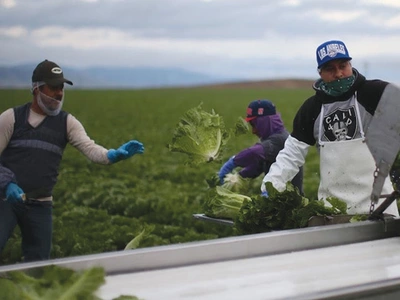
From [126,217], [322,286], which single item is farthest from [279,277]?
[126,217]

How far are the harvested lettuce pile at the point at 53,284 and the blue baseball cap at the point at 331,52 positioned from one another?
2442 mm

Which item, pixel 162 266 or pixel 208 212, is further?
pixel 208 212

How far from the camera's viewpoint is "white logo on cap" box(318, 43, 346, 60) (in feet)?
14.7

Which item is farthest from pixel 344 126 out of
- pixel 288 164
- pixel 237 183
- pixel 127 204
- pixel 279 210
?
pixel 127 204

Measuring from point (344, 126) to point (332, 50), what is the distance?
1.53 feet

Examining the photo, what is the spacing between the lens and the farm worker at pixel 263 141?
19.9ft

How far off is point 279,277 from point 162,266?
46 cm

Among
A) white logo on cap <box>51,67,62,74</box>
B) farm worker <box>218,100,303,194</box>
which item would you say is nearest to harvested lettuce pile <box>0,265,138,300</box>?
white logo on cap <box>51,67,62,74</box>

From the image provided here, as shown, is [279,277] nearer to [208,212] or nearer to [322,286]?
[322,286]

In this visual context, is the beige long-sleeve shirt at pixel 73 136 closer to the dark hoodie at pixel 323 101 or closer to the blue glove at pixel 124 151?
the blue glove at pixel 124 151

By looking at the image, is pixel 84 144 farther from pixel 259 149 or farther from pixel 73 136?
pixel 259 149

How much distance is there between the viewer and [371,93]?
4457mm

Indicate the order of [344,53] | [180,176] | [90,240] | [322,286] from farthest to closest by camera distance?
[180,176], [90,240], [344,53], [322,286]

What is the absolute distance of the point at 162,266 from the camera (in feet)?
9.62
